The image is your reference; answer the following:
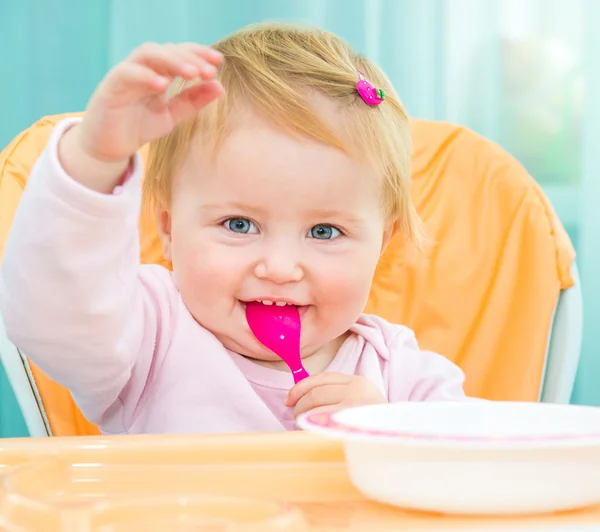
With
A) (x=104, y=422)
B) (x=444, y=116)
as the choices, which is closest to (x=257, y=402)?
(x=104, y=422)

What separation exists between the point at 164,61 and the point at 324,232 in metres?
0.32

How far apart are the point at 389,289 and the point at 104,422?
1.37 feet

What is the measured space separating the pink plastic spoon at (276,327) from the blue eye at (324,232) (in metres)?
0.08

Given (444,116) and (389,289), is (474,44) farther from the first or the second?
(389,289)

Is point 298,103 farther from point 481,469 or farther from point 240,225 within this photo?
point 481,469

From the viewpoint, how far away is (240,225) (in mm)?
845

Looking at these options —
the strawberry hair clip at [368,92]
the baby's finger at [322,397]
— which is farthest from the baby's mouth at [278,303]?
the strawberry hair clip at [368,92]

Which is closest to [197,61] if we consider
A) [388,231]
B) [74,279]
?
[74,279]

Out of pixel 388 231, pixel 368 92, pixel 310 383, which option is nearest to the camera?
pixel 310 383

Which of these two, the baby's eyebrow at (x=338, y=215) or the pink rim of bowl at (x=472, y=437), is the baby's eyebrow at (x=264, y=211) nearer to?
the baby's eyebrow at (x=338, y=215)

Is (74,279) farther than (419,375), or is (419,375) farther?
(419,375)

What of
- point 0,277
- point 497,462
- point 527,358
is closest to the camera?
point 497,462

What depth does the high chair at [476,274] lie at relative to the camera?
3.43ft

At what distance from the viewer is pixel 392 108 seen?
3.08ft
